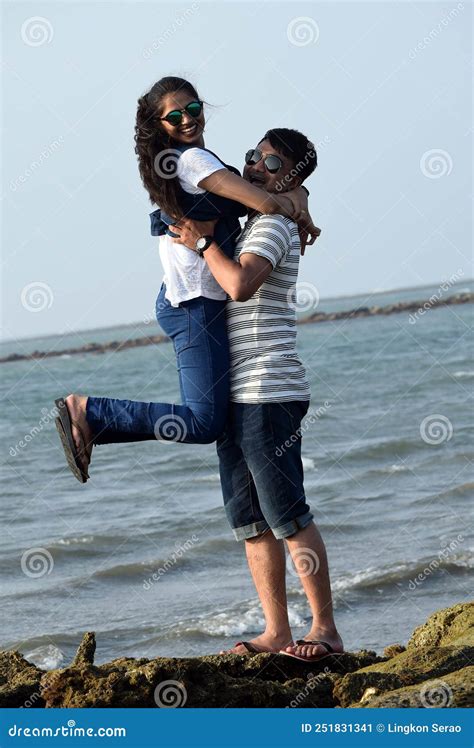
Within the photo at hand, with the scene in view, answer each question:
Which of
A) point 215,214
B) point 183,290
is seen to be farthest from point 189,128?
point 183,290

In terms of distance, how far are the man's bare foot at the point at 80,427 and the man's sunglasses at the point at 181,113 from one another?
3.34 ft

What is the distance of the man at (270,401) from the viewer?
4082 mm

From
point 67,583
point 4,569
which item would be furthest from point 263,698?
point 4,569

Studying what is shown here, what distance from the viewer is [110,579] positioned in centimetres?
735

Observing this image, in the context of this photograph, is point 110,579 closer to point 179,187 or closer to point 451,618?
point 451,618

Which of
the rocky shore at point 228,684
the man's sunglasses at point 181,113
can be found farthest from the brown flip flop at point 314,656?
the man's sunglasses at point 181,113

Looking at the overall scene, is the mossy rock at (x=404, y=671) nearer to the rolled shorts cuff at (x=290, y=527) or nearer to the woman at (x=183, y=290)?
the rolled shorts cuff at (x=290, y=527)

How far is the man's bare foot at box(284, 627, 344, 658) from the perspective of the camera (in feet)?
13.6

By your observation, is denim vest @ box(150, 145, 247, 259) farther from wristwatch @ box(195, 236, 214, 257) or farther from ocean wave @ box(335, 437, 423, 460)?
ocean wave @ box(335, 437, 423, 460)

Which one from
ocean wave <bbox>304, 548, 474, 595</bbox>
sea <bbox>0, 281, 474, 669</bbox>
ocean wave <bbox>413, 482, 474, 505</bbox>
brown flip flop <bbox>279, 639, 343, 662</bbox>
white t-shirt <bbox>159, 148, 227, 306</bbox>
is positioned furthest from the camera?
ocean wave <bbox>413, 482, 474, 505</bbox>

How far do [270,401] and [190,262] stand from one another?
562mm

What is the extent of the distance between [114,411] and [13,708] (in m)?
1.03

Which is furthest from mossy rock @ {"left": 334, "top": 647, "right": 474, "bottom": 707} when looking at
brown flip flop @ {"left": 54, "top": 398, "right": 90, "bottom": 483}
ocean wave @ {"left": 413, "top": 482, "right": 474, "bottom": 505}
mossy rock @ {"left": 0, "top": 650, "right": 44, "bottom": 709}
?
ocean wave @ {"left": 413, "top": 482, "right": 474, "bottom": 505}

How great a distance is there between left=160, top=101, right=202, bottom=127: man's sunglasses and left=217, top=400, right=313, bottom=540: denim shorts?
3.32 feet
